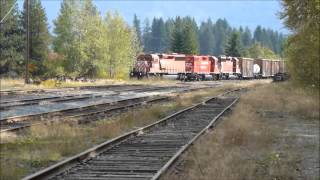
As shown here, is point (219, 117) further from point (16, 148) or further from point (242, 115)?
point (16, 148)

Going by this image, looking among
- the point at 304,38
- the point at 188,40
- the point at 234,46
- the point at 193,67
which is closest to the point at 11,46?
the point at 193,67

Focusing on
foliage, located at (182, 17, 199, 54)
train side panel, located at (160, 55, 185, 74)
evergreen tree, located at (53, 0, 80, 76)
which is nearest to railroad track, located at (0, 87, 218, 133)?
train side panel, located at (160, 55, 185, 74)

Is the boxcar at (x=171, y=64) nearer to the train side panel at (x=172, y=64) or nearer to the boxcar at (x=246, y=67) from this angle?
the train side panel at (x=172, y=64)

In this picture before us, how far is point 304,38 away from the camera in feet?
69.6

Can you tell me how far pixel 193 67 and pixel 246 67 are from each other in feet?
55.0

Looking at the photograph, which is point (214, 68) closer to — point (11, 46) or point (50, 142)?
point (11, 46)

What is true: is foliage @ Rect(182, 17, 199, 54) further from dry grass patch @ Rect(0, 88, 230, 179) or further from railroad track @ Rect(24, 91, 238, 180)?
railroad track @ Rect(24, 91, 238, 180)

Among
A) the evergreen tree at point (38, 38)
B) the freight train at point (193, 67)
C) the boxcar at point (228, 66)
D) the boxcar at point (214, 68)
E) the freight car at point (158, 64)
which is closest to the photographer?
the freight car at point (158, 64)

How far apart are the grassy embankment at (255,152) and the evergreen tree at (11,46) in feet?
176

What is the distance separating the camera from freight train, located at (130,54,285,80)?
231 ft

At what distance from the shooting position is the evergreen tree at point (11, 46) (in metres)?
70.2

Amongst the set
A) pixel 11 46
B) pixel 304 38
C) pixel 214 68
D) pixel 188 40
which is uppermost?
pixel 188 40

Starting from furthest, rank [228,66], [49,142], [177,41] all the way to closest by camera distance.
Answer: [177,41] → [228,66] → [49,142]

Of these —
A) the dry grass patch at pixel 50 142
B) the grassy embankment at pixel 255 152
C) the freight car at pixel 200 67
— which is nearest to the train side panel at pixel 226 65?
the freight car at pixel 200 67
